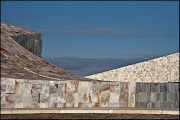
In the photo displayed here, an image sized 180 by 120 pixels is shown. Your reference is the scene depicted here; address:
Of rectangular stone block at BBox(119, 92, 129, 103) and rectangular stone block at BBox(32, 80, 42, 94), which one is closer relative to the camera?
rectangular stone block at BBox(32, 80, 42, 94)

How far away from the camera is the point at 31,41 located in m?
23.8

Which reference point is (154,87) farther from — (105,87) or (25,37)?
(25,37)

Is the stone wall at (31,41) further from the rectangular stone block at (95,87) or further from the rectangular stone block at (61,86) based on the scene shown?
the rectangular stone block at (95,87)

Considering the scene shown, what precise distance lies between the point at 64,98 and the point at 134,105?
2.80m

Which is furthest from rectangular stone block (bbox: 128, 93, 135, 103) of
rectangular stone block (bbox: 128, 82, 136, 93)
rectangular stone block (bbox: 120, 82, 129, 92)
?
rectangular stone block (bbox: 120, 82, 129, 92)

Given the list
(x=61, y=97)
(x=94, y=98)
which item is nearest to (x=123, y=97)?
(x=94, y=98)

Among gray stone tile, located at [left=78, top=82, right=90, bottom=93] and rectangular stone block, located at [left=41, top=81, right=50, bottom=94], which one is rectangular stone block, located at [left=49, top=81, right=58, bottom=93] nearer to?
rectangular stone block, located at [left=41, top=81, right=50, bottom=94]

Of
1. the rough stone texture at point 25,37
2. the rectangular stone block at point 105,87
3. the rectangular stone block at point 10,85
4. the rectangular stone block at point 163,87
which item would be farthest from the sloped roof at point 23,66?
the rectangular stone block at point 163,87

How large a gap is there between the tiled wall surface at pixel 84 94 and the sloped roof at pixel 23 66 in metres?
1.25

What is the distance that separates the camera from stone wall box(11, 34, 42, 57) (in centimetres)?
2253

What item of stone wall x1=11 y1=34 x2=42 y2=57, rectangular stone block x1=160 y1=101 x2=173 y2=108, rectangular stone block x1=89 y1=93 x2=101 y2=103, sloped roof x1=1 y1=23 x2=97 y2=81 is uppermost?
stone wall x1=11 y1=34 x2=42 y2=57

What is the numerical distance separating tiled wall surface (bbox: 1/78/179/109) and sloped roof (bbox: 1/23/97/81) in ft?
4.10

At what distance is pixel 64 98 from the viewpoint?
49.7ft

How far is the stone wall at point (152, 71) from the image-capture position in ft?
121
